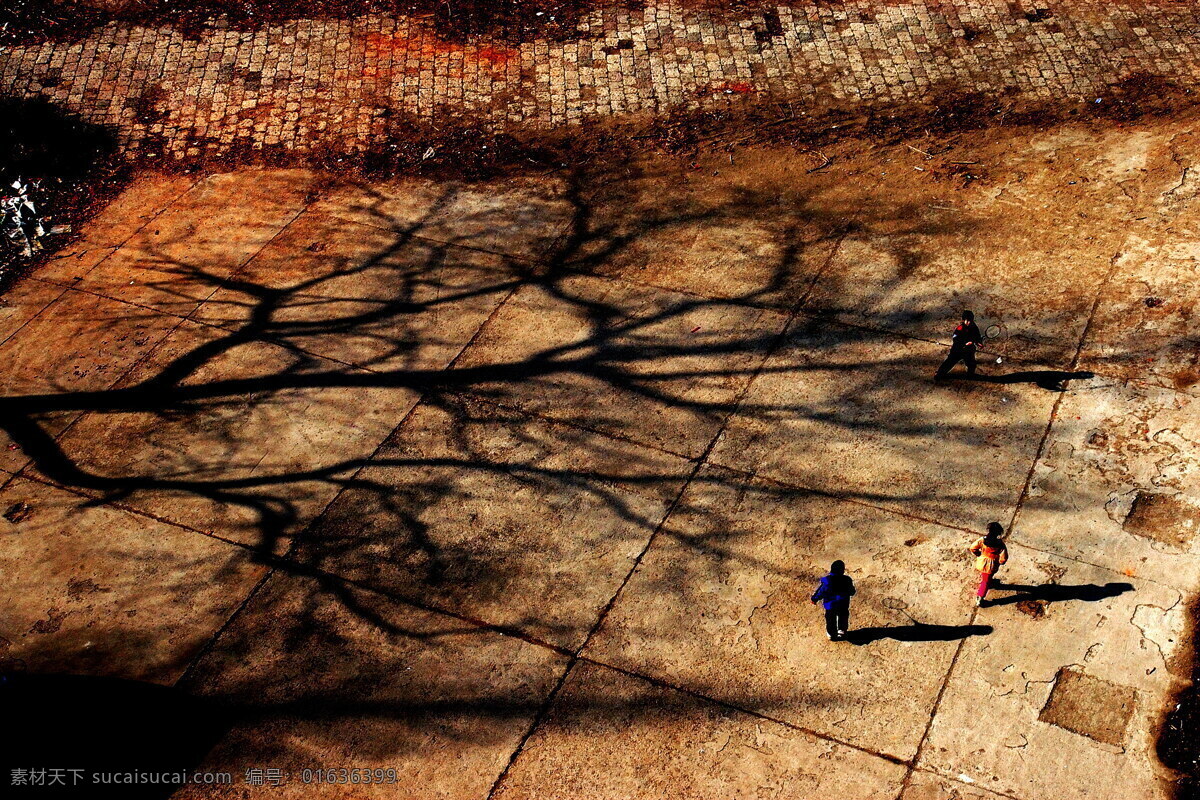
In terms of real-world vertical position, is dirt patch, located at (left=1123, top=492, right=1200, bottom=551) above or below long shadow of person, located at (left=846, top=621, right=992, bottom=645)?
below

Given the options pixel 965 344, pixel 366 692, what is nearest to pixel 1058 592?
pixel 965 344

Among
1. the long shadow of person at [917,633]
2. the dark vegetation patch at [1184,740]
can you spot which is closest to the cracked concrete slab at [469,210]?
the long shadow of person at [917,633]

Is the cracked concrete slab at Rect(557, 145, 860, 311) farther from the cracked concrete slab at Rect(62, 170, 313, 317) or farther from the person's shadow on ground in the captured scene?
the person's shadow on ground

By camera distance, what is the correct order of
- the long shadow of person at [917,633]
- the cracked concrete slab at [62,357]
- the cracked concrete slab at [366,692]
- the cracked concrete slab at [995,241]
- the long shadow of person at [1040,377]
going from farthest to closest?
the cracked concrete slab at [995,241]
the cracked concrete slab at [62,357]
the long shadow of person at [1040,377]
the long shadow of person at [917,633]
the cracked concrete slab at [366,692]

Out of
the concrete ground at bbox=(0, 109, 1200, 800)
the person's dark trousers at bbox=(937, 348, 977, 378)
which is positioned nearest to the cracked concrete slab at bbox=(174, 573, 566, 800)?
the concrete ground at bbox=(0, 109, 1200, 800)

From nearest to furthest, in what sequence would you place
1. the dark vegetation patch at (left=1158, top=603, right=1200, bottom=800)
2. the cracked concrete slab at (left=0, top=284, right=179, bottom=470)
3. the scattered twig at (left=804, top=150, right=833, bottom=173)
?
the dark vegetation patch at (left=1158, top=603, right=1200, bottom=800) → the cracked concrete slab at (left=0, top=284, right=179, bottom=470) → the scattered twig at (left=804, top=150, right=833, bottom=173)

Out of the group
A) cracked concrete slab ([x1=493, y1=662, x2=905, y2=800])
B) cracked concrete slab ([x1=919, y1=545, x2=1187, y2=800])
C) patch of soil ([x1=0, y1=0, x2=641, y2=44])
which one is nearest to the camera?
cracked concrete slab ([x1=919, y1=545, x2=1187, y2=800])

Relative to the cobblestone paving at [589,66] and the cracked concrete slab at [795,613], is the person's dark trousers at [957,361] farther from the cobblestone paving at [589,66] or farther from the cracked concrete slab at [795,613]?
the cobblestone paving at [589,66]

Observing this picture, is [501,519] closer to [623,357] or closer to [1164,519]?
[623,357]
